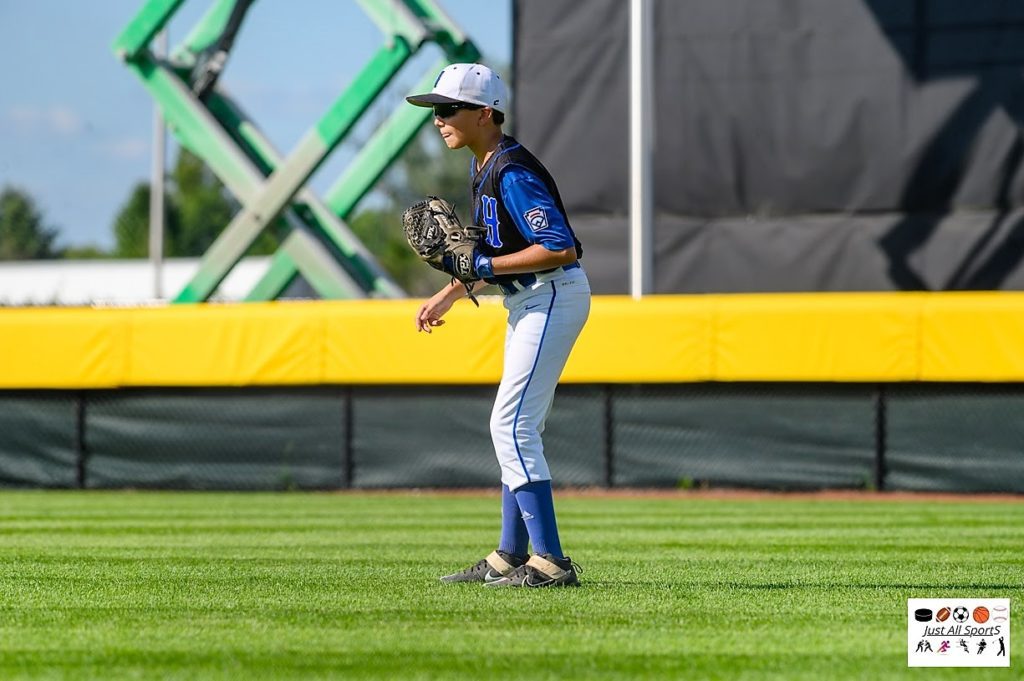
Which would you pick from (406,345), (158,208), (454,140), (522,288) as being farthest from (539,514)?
(158,208)

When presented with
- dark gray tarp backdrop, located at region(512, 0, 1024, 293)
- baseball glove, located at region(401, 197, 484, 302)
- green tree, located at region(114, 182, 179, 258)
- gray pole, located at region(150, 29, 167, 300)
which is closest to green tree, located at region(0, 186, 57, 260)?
green tree, located at region(114, 182, 179, 258)

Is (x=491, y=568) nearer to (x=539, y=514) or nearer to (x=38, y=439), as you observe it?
(x=539, y=514)

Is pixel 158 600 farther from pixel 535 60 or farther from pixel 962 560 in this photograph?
pixel 535 60

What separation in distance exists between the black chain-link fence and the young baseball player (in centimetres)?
761

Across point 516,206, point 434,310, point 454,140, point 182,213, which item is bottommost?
point 434,310

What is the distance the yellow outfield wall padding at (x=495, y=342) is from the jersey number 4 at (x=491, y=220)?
7.35m

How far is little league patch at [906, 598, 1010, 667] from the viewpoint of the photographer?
163 inches

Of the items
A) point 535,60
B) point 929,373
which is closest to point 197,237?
point 535,60

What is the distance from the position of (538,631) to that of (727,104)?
1228 centimetres

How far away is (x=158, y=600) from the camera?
5512 mm

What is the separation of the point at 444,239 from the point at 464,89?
1.82 ft

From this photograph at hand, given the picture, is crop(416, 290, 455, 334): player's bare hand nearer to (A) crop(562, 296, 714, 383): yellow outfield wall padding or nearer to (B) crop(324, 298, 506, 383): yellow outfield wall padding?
(A) crop(562, 296, 714, 383): yellow outfield wall padding

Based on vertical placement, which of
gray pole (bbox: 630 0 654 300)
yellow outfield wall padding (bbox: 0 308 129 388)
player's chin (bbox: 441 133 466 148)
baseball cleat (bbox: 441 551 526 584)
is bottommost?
baseball cleat (bbox: 441 551 526 584)

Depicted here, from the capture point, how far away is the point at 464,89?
5820mm
